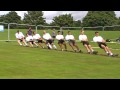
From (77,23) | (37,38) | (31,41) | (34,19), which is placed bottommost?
(31,41)

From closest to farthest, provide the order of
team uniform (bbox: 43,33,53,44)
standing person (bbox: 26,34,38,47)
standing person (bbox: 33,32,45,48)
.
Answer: team uniform (bbox: 43,33,53,44) → standing person (bbox: 33,32,45,48) → standing person (bbox: 26,34,38,47)

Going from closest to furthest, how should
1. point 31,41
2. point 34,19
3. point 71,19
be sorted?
1. point 31,41
2. point 71,19
3. point 34,19

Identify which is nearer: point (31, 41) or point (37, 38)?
point (37, 38)

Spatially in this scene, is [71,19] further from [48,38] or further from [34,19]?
[48,38]

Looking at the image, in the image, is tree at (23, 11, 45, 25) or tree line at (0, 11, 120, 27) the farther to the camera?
tree at (23, 11, 45, 25)

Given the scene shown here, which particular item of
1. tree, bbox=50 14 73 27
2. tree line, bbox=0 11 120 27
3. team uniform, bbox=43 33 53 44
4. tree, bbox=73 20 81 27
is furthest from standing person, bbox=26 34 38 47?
tree, bbox=50 14 73 27

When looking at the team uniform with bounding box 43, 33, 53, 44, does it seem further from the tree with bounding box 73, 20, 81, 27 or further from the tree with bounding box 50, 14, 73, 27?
the tree with bounding box 50, 14, 73, 27

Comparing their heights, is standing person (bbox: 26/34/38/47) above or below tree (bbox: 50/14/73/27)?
below

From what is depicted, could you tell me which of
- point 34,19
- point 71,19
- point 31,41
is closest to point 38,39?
point 31,41

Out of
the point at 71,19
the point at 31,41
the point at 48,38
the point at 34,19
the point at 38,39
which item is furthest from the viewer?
the point at 34,19

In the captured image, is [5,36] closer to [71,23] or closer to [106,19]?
[106,19]

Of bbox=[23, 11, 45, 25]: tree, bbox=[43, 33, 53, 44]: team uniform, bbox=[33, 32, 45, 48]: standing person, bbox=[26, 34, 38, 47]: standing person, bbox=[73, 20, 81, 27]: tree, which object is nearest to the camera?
bbox=[43, 33, 53, 44]: team uniform
